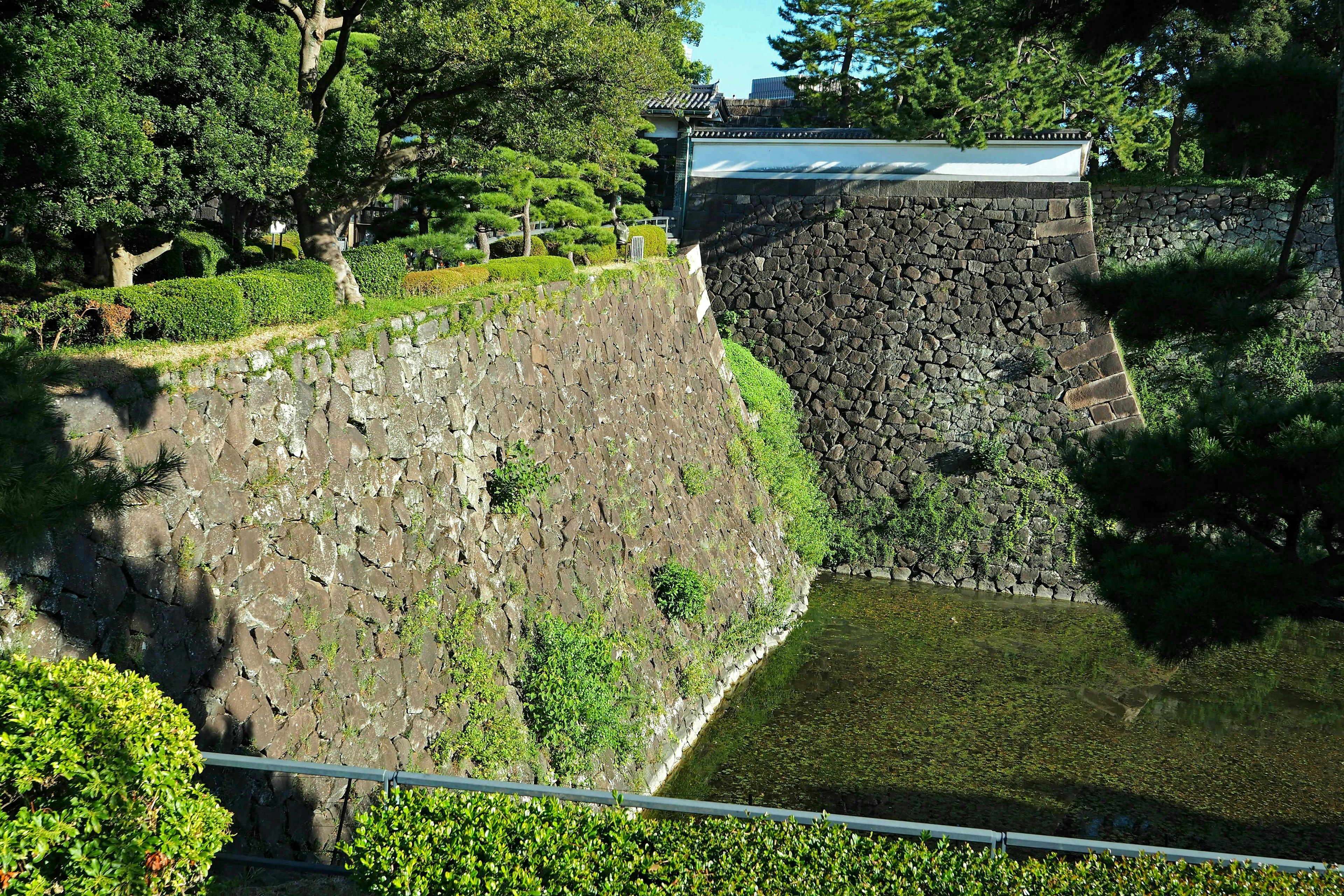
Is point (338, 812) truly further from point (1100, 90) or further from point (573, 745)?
point (1100, 90)

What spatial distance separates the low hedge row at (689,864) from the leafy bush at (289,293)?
14.5 ft

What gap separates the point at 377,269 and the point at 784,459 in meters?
7.51

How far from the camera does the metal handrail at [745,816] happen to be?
13.0ft

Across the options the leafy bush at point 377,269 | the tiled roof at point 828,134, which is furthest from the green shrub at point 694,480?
the tiled roof at point 828,134

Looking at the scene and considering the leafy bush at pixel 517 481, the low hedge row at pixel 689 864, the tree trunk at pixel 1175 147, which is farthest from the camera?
the tree trunk at pixel 1175 147

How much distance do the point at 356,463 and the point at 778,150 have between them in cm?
1228

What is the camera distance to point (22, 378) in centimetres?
354

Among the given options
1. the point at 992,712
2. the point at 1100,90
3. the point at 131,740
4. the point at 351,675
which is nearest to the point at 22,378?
the point at 131,740

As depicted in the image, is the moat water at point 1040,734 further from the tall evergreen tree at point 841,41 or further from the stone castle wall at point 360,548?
the tall evergreen tree at point 841,41

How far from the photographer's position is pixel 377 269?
9812 millimetres

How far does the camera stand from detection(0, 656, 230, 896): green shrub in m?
3.16

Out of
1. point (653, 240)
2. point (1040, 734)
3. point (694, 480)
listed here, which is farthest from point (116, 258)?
point (1040, 734)

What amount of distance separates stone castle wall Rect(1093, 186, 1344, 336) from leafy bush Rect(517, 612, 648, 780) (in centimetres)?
1317

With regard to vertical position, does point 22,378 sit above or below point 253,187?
below
